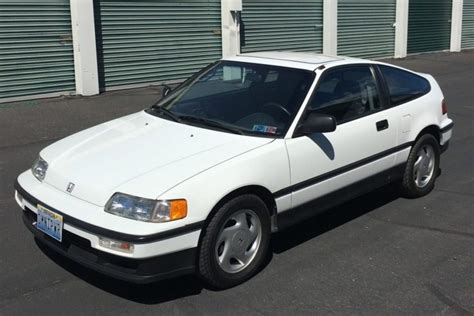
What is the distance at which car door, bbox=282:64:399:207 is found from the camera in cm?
425

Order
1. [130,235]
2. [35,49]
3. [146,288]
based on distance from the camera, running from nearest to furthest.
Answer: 1. [130,235]
2. [146,288]
3. [35,49]

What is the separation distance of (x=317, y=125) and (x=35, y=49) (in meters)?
8.10

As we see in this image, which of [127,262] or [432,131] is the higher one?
[432,131]

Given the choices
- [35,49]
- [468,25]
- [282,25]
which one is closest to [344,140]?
[35,49]

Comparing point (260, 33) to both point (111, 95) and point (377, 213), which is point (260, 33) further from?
point (377, 213)

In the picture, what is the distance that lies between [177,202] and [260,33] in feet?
38.8

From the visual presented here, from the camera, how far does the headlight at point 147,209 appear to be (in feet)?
11.2

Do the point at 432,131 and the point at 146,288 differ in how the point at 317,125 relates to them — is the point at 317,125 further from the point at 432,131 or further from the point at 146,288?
the point at 432,131

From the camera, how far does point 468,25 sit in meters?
23.0

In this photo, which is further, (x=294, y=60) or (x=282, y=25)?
(x=282, y=25)

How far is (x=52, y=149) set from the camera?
14.2ft

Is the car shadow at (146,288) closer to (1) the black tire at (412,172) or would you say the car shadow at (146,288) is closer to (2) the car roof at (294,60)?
(2) the car roof at (294,60)

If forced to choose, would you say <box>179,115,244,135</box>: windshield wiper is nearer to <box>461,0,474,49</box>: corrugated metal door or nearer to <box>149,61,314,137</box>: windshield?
<box>149,61,314,137</box>: windshield

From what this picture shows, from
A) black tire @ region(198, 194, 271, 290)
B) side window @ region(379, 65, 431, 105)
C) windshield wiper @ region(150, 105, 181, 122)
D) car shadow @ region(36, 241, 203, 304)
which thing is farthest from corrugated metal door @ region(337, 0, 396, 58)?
car shadow @ region(36, 241, 203, 304)
